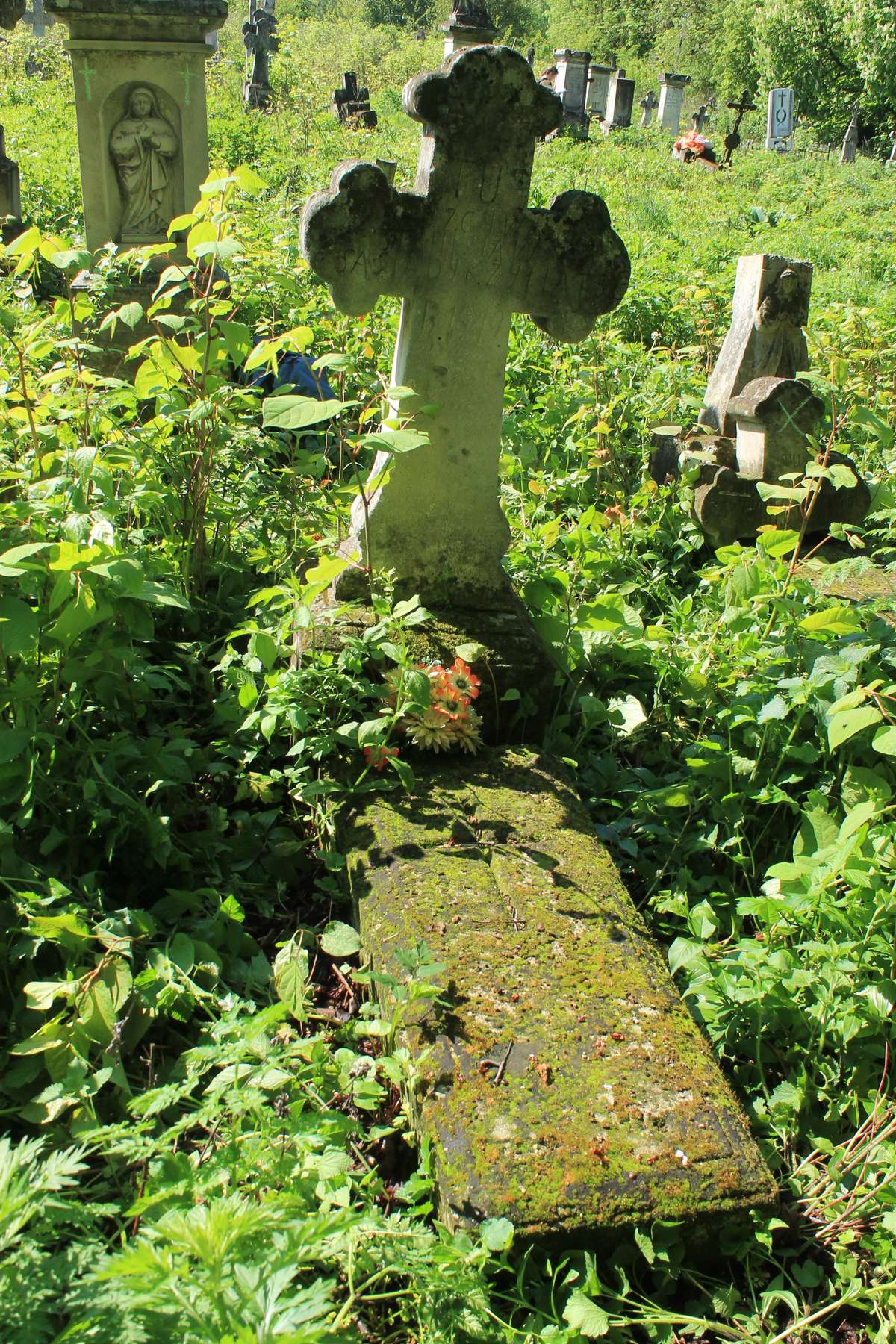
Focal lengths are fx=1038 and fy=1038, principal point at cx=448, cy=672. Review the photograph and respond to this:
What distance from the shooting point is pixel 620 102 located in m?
24.2

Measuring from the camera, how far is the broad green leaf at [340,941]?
84.0 inches

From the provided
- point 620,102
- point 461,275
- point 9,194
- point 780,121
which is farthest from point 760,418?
point 780,121

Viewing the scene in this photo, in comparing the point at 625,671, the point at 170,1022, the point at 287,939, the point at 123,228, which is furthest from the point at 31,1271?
the point at 123,228

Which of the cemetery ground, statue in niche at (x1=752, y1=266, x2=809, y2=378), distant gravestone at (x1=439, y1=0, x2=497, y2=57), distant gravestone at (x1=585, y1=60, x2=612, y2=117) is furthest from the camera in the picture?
distant gravestone at (x1=585, y1=60, x2=612, y2=117)

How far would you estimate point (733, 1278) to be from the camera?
5.82ft

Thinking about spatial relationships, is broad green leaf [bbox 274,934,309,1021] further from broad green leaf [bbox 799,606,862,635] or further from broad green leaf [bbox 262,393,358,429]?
broad green leaf [bbox 799,606,862,635]

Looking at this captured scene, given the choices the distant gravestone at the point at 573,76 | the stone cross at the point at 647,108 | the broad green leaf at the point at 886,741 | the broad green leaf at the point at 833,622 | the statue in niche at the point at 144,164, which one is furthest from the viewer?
the stone cross at the point at 647,108

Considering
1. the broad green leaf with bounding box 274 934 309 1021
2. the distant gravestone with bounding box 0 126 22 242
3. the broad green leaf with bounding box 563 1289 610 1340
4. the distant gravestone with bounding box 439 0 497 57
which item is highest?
the distant gravestone with bounding box 439 0 497 57

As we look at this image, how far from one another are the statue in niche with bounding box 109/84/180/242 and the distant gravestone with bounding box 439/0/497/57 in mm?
9047

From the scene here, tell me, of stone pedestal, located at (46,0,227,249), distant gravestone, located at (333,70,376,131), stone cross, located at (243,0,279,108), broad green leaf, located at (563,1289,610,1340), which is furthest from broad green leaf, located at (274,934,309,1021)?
stone cross, located at (243,0,279,108)

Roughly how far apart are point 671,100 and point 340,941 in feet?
104

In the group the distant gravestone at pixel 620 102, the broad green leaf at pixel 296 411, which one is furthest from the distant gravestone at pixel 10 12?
the distant gravestone at pixel 620 102

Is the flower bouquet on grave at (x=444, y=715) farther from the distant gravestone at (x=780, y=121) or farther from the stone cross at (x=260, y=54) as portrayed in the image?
the distant gravestone at (x=780, y=121)

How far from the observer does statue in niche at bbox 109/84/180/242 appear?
5.90 meters
